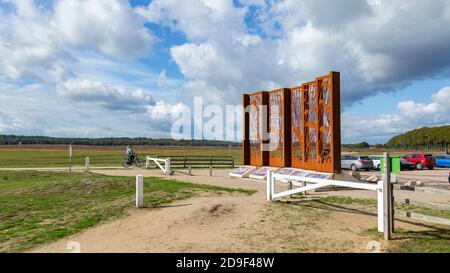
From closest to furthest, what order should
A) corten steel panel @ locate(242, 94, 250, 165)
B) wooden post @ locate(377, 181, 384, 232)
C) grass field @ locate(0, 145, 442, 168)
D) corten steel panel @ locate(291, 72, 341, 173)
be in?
wooden post @ locate(377, 181, 384, 232) < corten steel panel @ locate(291, 72, 341, 173) < corten steel panel @ locate(242, 94, 250, 165) < grass field @ locate(0, 145, 442, 168)

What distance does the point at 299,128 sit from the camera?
1944 centimetres

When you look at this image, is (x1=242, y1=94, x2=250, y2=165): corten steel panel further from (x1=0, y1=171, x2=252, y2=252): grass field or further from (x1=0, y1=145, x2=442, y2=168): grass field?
(x1=0, y1=145, x2=442, y2=168): grass field

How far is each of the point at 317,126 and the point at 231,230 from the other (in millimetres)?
10569

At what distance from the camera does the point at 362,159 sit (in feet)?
102

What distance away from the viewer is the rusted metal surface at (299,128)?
16578 millimetres

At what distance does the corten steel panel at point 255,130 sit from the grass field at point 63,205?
320 inches

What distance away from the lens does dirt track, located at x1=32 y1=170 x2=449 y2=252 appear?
703 cm

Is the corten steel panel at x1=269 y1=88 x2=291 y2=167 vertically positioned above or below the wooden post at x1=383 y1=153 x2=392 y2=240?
above

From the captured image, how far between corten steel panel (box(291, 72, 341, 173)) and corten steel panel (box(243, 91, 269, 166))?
8.51 feet

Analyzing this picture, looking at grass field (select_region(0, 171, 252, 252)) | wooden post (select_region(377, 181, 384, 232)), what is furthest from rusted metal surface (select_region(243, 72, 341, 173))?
wooden post (select_region(377, 181, 384, 232))

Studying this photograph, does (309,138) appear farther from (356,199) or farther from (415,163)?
(415,163)

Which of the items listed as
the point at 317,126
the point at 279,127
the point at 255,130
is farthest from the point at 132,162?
the point at 317,126
